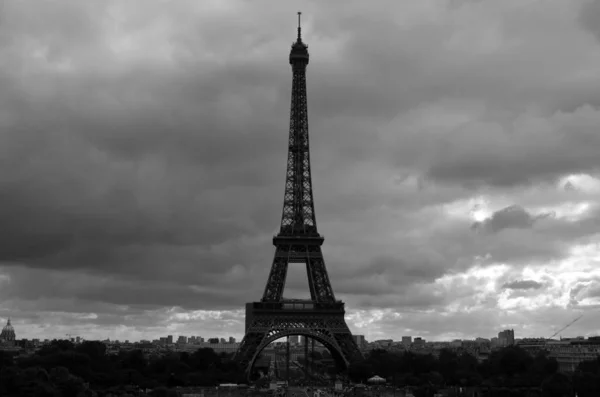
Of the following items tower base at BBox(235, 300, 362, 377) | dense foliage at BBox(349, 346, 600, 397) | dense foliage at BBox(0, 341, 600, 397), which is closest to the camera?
dense foliage at BBox(0, 341, 600, 397)

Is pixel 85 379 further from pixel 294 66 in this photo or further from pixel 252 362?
pixel 294 66

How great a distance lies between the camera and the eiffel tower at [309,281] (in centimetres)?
13062

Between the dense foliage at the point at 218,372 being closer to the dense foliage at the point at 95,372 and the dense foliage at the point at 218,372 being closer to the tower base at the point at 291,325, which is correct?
the dense foliage at the point at 95,372

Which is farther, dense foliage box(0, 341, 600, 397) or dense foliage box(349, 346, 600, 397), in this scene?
dense foliage box(349, 346, 600, 397)

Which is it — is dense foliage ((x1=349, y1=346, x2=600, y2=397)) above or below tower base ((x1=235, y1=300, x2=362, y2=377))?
below

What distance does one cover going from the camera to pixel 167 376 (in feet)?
410

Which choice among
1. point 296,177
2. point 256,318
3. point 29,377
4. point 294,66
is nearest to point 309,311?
point 256,318

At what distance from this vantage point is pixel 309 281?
135 meters

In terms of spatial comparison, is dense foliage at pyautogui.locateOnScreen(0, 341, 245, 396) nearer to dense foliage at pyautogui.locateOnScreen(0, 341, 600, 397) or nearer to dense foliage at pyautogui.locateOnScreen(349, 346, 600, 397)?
dense foliage at pyautogui.locateOnScreen(0, 341, 600, 397)

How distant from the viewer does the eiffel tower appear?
429 ft

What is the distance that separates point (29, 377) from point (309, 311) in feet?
168

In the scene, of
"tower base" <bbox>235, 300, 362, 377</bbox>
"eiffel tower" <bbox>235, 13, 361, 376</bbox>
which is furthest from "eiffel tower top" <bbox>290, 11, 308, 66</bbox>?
"tower base" <bbox>235, 300, 362, 377</bbox>

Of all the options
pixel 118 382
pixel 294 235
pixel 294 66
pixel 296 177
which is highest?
pixel 294 66

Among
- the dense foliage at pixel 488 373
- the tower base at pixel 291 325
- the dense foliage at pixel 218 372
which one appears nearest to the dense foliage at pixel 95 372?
the dense foliage at pixel 218 372
